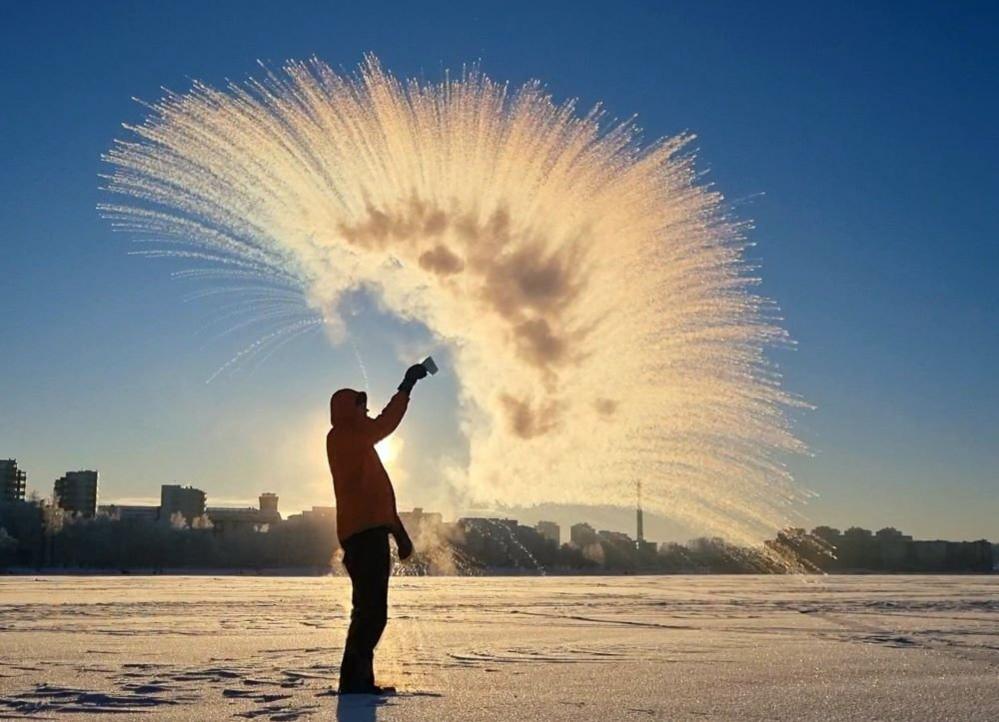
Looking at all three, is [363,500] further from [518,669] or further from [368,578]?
[518,669]

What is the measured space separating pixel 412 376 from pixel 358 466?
0.95 metres

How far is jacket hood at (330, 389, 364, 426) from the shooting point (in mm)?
8719

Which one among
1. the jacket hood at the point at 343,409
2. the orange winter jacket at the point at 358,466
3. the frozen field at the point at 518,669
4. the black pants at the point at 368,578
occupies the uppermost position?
the jacket hood at the point at 343,409

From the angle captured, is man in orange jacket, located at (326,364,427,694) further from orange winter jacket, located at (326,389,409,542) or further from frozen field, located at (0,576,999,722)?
frozen field, located at (0,576,999,722)

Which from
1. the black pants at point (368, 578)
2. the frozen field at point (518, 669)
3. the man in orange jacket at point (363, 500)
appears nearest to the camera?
the frozen field at point (518, 669)

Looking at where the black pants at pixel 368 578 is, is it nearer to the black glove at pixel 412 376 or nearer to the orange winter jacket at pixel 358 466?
the orange winter jacket at pixel 358 466

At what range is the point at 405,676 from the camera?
29.8ft

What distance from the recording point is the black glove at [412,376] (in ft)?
29.5

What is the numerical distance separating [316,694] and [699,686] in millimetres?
2912

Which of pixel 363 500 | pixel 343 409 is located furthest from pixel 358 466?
pixel 343 409

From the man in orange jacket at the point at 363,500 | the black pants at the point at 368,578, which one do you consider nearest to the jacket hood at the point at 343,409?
the man in orange jacket at the point at 363,500

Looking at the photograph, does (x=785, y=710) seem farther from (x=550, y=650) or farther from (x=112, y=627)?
(x=112, y=627)

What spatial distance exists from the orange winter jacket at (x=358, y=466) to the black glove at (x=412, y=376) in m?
0.24

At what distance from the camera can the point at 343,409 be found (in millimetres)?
8734
